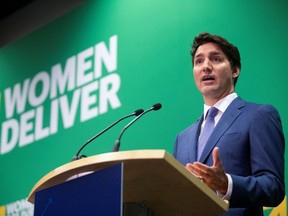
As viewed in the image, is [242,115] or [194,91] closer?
[242,115]

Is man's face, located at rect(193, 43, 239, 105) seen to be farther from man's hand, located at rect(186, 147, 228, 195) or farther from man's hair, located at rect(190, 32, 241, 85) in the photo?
man's hand, located at rect(186, 147, 228, 195)

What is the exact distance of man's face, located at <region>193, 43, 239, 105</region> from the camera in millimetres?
2752

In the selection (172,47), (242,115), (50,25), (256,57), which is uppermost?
(50,25)

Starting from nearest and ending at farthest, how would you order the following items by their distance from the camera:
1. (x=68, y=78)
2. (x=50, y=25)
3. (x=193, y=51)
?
1. (x=193, y=51)
2. (x=68, y=78)
3. (x=50, y=25)

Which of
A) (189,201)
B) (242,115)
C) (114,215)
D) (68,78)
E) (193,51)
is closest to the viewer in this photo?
(114,215)

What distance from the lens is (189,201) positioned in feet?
6.13

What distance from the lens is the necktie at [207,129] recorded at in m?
2.50

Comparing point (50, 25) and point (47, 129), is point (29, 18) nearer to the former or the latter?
point (50, 25)

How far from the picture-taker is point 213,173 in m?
1.89

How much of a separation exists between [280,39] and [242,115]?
4.60 feet

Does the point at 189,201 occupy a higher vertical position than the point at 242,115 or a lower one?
lower

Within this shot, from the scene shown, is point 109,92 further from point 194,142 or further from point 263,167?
point 263,167

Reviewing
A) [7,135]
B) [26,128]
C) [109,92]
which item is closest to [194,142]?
[109,92]

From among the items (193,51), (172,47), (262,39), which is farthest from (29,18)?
(193,51)
